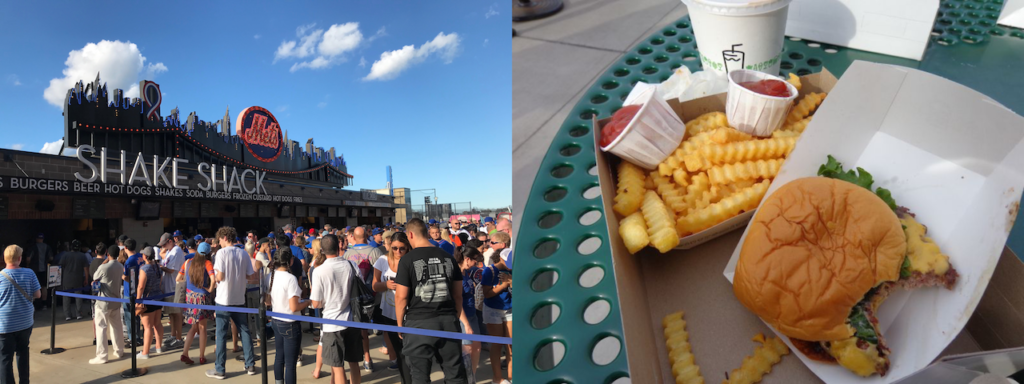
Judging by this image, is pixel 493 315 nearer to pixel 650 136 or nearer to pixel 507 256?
pixel 507 256

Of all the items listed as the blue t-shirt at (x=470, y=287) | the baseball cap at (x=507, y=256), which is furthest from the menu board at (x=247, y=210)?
the blue t-shirt at (x=470, y=287)

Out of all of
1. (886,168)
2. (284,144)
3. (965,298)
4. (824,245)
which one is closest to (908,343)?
(965,298)

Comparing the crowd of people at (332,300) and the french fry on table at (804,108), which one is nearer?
the french fry on table at (804,108)

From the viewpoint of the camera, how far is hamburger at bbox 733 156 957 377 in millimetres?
1160

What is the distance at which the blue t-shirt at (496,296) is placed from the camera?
420 cm

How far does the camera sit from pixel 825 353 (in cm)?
124

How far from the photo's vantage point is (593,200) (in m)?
1.68

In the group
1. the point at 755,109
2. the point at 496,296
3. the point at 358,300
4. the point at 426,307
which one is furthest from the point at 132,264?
the point at 755,109

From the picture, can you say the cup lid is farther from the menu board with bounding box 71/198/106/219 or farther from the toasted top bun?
the menu board with bounding box 71/198/106/219

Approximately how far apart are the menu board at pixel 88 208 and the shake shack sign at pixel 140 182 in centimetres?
30

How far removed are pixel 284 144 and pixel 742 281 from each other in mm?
25855

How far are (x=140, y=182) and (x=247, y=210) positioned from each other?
14.7ft

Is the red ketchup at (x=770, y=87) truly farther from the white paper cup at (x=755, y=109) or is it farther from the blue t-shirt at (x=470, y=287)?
the blue t-shirt at (x=470, y=287)

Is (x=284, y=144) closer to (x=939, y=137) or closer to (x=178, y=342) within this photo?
(x=178, y=342)
